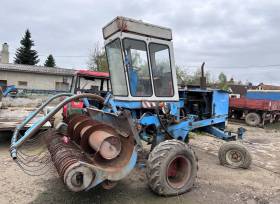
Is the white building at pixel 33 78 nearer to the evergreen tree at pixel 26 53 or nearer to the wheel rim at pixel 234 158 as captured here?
the evergreen tree at pixel 26 53

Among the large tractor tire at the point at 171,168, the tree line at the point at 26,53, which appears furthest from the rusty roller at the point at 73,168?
the tree line at the point at 26,53

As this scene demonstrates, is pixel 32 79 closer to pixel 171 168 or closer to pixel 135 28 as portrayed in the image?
pixel 135 28

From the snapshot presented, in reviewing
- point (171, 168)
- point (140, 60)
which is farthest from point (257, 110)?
point (171, 168)

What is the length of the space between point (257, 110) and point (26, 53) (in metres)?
32.5

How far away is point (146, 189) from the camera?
4.56 m

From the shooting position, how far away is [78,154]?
385 centimetres

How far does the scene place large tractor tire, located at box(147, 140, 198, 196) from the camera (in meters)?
4.06

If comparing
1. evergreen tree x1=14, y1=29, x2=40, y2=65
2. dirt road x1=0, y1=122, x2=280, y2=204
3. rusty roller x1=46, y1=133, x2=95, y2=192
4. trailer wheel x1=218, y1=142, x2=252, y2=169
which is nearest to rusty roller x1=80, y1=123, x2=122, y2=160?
rusty roller x1=46, y1=133, x2=95, y2=192

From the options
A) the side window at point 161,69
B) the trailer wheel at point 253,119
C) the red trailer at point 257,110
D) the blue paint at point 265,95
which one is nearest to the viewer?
the side window at point 161,69

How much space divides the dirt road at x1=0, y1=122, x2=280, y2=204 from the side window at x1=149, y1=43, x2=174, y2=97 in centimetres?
151

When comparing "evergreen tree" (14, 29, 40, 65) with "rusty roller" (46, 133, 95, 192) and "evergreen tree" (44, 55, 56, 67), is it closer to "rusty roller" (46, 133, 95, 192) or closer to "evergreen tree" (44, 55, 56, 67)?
"evergreen tree" (44, 55, 56, 67)

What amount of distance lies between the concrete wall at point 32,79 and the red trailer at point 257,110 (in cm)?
1728

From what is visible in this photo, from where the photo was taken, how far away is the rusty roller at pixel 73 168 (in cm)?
327

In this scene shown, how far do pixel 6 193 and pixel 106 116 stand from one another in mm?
1898
